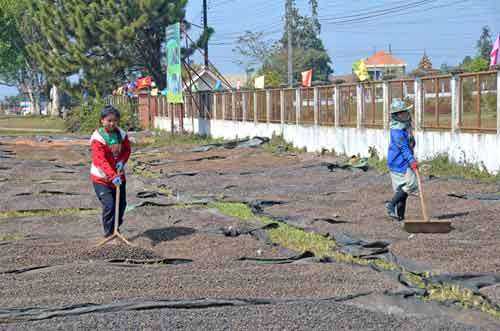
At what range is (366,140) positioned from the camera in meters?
24.5

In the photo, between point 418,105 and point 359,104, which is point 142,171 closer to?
point 359,104

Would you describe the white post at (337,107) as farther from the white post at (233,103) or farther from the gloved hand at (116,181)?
the gloved hand at (116,181)

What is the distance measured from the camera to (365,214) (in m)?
12.7

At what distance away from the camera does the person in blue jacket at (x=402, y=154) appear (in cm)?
1144

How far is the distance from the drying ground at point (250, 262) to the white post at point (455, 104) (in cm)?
334

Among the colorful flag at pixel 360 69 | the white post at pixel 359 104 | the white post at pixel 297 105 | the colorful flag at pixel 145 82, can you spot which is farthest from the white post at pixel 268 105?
the colorful flag at pixel 145 82

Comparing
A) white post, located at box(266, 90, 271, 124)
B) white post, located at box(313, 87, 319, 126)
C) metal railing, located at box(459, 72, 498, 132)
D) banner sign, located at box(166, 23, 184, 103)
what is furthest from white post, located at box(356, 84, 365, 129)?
banner sign, located at box(166, 23, 184, 103)

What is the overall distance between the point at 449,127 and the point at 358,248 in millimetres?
11072

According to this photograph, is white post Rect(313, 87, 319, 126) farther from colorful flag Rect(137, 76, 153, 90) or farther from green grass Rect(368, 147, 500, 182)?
colorful flag Rect(137, 76, 153, 90)

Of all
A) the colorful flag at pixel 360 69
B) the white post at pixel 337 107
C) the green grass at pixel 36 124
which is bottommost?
the green grass at pixel 36 124

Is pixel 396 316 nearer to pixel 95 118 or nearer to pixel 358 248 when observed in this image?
pixel 358 248

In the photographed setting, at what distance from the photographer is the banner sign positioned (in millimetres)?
39031

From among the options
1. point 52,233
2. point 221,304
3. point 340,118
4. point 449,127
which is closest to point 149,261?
point 221,304

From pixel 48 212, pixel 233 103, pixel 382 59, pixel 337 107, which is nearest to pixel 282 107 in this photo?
pixel 337 107
